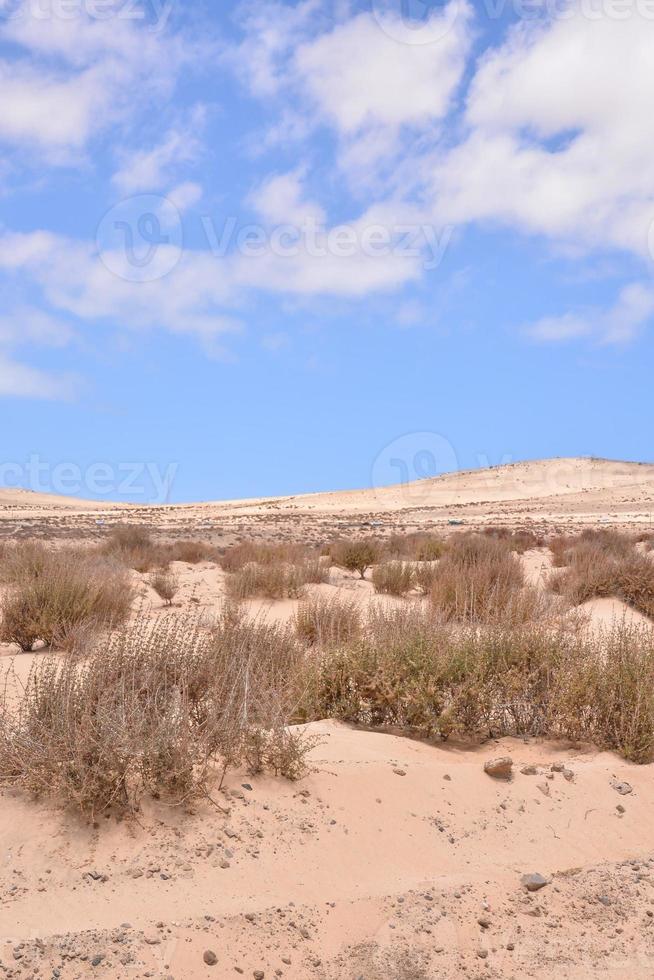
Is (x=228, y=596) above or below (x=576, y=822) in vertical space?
above

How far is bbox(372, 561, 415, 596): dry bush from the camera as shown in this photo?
14562mm

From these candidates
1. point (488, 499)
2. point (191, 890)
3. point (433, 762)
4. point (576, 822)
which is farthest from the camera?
point (488, 499)

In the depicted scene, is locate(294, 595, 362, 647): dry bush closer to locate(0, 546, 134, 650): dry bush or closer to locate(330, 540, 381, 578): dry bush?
locate(0, 546, 134, 650): dry bush

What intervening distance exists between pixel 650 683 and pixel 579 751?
2.36ft

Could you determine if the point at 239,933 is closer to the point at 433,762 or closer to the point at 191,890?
the point at 191,890

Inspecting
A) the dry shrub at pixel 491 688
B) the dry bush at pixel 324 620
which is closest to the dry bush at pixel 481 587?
the dry bush at pixel 324 620

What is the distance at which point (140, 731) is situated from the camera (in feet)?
15.5

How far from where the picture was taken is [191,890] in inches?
166

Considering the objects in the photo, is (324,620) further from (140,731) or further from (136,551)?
(136,551)

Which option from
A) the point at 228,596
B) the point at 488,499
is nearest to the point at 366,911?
the point at 228,596

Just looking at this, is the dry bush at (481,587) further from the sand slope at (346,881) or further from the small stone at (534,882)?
the small stone at (534,882)

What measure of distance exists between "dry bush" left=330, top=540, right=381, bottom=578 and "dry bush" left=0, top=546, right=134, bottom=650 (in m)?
7.76

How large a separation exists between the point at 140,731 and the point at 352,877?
1.33m

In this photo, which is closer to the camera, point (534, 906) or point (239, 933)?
point (239, 933)
